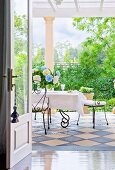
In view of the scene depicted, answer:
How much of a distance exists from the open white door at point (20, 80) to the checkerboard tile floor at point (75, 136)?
26.7 inches

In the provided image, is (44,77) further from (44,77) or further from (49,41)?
(49,41)

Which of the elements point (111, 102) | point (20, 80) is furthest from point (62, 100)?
point (111, 102)

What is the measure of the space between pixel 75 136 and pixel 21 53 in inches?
84.8

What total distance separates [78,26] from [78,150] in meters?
6.64

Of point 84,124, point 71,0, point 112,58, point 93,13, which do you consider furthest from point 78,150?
point 112,58

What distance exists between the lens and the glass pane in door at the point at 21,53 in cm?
457

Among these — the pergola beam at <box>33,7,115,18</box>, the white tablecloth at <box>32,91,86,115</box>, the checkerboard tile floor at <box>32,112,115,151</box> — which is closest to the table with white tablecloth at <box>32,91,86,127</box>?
the white tablecloth at <box>32,91,86,115</box>

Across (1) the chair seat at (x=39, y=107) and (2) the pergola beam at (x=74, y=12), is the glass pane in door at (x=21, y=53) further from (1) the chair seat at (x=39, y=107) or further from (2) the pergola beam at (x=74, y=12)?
(2) the pergola beam at (x=74, y=12)

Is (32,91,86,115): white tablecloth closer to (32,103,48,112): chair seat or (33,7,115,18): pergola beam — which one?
(32,103,48,112): chair seat

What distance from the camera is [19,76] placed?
15.3ft

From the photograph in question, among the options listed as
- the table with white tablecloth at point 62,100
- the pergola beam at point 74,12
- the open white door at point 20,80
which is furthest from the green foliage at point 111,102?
the open white door at point 20,80

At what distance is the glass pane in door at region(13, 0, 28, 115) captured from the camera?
4566 millimetres

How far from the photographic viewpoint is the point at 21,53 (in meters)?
4.73

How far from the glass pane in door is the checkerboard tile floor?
914mm
